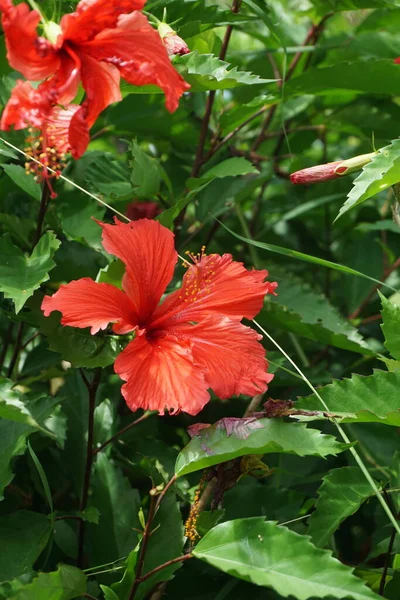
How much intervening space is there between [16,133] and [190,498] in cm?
52

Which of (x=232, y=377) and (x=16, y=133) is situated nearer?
(x=232, y=377)

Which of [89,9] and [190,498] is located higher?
[89,9]

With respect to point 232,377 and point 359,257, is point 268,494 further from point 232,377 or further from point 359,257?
point 359,257

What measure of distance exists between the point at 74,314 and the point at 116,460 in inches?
12.2

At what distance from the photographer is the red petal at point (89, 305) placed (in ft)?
2.54

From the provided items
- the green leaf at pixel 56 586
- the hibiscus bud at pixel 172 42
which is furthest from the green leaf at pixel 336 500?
the hibiscus bud at pixel 172 42

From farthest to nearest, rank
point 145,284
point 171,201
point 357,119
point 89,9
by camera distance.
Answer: point 357,119, point 171,201, point 145,284, point 89,9

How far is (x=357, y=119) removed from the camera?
1.36 meters

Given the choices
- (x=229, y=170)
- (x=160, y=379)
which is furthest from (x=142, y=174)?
(x=160, y=379)

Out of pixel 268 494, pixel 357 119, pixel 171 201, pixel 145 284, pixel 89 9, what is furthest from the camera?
pixel 357 119

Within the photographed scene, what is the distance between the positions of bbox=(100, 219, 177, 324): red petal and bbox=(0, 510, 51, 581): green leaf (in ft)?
0.81

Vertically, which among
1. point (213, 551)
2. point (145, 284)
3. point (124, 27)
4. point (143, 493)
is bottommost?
point (143, 493)

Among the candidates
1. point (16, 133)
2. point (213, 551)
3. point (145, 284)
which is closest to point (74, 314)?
point (145, 284)

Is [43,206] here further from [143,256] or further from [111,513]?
[111,513]
